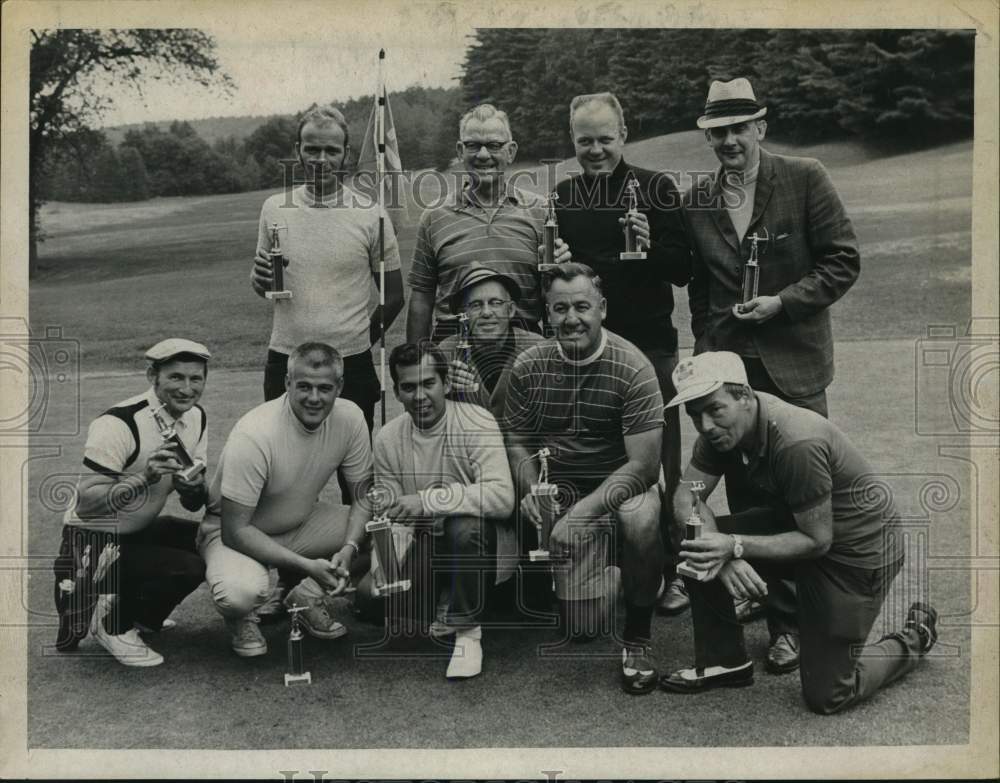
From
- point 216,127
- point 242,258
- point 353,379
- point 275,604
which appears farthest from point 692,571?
point 242,258

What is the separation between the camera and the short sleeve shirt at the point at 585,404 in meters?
4.87

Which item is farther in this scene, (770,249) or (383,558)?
(770,249)

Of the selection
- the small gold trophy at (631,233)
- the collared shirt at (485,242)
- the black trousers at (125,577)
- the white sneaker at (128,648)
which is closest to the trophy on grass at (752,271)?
the small gold trophy at (631,233)

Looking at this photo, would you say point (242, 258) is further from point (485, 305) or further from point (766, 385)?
point (766, 385)

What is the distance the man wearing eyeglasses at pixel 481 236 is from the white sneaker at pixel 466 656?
1.37m

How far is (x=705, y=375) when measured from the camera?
176 inches

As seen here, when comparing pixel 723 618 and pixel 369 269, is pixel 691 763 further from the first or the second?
pixel 369 269

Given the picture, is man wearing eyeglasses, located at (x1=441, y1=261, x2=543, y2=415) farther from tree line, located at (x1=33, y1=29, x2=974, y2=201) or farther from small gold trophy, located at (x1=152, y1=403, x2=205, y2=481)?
small gold trophy, located at (x1=152, y1=403, x2=205, y2=481)

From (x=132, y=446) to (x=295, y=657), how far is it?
1.20 meters

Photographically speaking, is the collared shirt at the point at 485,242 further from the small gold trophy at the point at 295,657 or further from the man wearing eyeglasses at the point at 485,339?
the small gold trophy at the point at 295,657

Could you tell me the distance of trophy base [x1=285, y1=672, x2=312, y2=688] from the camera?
15.6ft

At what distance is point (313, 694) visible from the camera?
4723 mm

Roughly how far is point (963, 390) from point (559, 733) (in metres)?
2.61

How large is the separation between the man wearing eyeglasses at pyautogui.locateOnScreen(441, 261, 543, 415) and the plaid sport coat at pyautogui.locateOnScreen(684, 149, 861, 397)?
0.92 m
